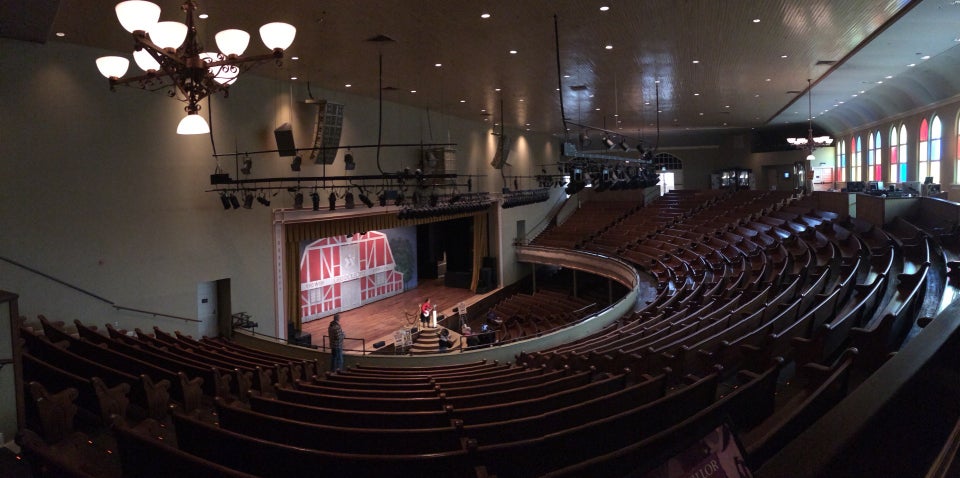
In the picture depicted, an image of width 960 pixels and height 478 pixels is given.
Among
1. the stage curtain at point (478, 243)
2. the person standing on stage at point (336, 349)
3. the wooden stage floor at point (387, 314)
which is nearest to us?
the person standing on stage at point (336, 349)

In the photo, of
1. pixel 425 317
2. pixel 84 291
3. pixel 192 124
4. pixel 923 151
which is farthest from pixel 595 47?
pixel 923 151

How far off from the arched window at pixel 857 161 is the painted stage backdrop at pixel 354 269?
62.3 ft

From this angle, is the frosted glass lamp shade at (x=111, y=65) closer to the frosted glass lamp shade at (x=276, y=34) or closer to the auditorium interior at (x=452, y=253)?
the auditorium interior at (x=452, y=253)

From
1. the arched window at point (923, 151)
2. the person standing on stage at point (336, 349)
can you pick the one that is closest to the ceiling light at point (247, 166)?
the person standing on stage at point (336, 349)

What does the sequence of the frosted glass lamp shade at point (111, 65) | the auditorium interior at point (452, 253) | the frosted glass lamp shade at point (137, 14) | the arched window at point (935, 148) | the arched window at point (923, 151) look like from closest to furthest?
the auditorium interior at point (452, 253)
the frosted glass lamp shade at point (137, 14)
the frosted glass lamp shade at point (111, 65)
the arched window at point (935, 148)
the arched window at point (923, 151)

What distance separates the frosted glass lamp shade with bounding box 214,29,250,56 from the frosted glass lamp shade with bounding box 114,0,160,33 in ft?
1.41

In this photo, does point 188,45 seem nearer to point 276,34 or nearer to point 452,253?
point 276,34

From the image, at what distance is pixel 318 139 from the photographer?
1186 cm

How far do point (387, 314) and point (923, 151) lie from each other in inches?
683

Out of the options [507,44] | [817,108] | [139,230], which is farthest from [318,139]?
[817,108]

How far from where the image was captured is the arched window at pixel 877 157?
67.3 ft

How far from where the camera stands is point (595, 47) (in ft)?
32.4

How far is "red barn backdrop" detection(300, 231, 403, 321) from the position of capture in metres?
16.7

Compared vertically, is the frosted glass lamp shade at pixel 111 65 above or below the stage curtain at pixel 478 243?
above
